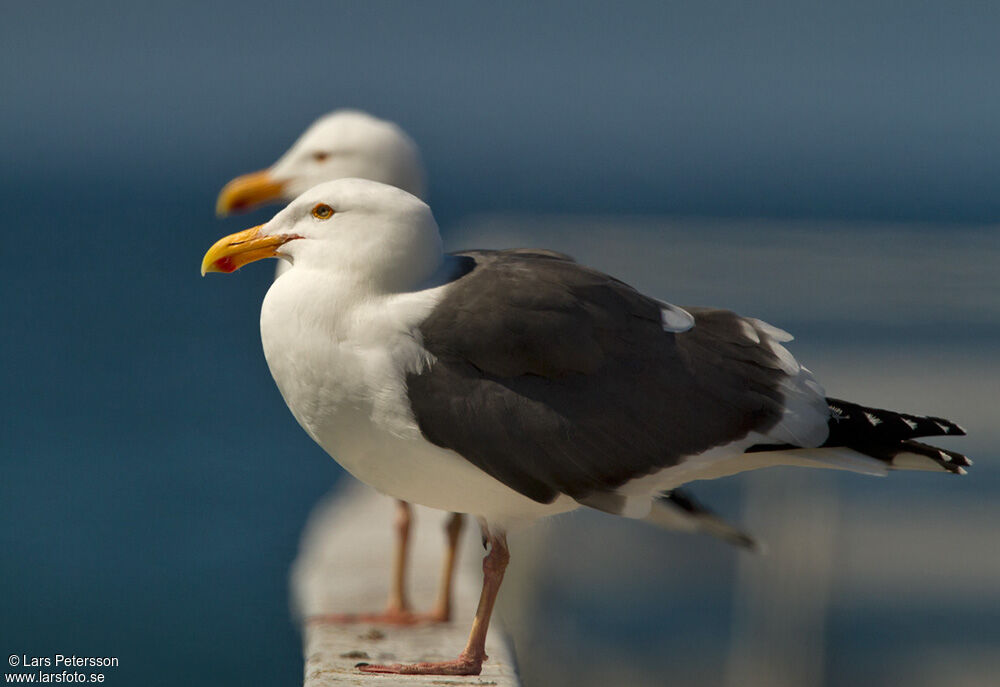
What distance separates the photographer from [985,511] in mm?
8172

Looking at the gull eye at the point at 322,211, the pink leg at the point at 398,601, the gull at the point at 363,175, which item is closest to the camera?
the gull eye at the point at 322,211

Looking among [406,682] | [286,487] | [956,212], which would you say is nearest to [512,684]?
[406,682]

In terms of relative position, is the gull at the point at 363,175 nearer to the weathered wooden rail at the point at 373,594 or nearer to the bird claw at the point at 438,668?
the weathered wooden rail at the point at 373,594

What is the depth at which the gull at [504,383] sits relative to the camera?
3.68 metres

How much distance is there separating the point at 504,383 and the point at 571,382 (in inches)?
7.6

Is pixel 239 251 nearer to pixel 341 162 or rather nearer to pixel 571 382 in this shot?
pixel 571 382

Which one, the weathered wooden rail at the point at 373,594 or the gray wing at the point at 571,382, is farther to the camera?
the weathered wooden rail at the point at 373,594

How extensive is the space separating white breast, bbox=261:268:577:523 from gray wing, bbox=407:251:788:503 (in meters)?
0.05

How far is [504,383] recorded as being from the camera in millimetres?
3781

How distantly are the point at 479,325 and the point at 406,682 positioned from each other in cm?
104

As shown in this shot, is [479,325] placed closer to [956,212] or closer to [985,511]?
[985,511]

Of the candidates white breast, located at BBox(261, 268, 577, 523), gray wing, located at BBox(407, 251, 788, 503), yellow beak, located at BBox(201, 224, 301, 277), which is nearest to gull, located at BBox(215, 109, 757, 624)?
yellow beak, located at BBox(201, 224, 301, 277)

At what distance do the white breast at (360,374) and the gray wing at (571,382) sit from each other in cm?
5

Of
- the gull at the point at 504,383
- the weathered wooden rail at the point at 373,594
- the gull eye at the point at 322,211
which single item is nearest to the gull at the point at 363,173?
the weathered wooden rail at the point at 373,594
